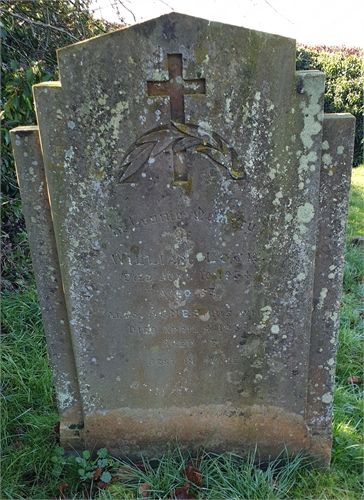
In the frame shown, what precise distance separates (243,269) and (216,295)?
21cm

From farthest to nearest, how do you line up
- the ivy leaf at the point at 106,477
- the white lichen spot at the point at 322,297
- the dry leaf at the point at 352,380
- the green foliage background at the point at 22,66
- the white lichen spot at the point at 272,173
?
the green foliage background at the point at 22,66
the dry leaf at the point at 352,380
the ivy leaf at the point at 106,477
the white lichen spot at the point at 322,297
the white lichen spot at the point at 272,173

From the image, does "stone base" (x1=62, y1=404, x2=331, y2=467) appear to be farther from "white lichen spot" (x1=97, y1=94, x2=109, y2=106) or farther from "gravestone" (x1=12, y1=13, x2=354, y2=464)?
"white lichen spot" (x1=97, y1=94, x2=109, y2=106)

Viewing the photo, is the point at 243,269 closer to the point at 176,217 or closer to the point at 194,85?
the point at 176,217

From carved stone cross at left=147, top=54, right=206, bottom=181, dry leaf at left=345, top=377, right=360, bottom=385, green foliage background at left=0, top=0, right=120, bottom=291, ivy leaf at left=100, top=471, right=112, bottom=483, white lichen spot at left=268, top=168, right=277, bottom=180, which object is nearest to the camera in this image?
carved stone cross at left=147, top=54, right=206, bottom=181

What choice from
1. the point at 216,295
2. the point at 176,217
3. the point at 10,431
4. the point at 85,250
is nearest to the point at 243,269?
the point at 216,295

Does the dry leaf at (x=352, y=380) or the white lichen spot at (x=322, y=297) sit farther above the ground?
the white lichen spot at (x=322, y=297)

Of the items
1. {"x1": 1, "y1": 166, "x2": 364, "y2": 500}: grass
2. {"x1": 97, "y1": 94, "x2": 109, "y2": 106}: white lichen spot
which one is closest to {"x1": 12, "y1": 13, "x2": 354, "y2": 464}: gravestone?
{"x1": 97, "y1": 94, "x2": 109, "y2": 106}: white lichen spot

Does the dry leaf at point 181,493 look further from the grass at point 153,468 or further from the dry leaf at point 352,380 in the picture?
the dry leaf at point 352,380

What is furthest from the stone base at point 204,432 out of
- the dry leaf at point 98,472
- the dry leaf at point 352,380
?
the dry leaf at point 352,380

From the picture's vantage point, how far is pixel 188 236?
2127 millimetres

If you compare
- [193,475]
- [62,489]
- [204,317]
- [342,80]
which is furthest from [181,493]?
[342,80]

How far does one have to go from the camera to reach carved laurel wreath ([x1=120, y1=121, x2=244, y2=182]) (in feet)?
6.34

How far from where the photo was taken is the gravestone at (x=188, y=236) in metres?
1.87

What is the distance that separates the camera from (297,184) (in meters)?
2.03
